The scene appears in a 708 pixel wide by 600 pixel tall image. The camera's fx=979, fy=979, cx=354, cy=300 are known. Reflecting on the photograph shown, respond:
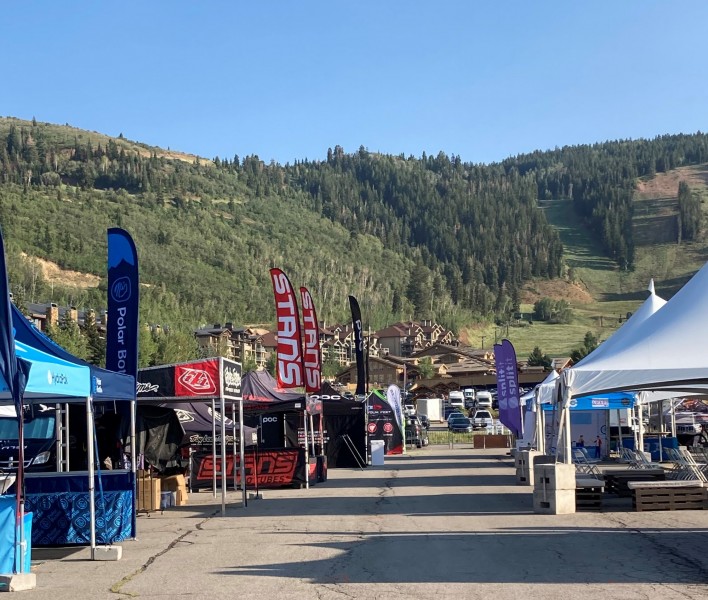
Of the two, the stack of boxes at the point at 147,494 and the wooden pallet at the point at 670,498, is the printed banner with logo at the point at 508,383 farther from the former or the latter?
the stack of boxes at the point at 147,494

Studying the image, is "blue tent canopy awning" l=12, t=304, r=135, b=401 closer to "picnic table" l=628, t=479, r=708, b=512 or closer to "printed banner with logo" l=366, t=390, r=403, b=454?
"picnic table" l=628, t=479, r=708, b=512

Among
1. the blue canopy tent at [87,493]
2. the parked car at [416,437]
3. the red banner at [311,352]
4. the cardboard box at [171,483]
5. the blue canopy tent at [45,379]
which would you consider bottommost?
the parked car at [416,437]

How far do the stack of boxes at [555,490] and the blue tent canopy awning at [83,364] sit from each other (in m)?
7.06

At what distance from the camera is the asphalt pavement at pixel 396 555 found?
924cm

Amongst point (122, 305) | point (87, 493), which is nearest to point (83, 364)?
point (87, 493)

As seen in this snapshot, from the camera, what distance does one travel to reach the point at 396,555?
11.6 m

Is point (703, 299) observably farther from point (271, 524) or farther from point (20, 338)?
point (20, 338)

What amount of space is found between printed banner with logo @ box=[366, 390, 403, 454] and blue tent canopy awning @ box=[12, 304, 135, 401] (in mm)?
25892

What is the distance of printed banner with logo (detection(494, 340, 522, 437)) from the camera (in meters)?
30.1

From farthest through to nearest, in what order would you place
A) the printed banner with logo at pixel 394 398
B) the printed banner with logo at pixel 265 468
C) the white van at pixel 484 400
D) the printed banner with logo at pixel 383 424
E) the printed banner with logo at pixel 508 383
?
1. the white van at pixel 484 400
2. the printed banner with logo at pixel 383 424
3. the printed banner with logo at pixel 394 398
4. the printed banner with logo at pixel 508 383
5. the printed banner with logo at pixel 265 468

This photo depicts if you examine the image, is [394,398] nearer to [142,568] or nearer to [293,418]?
[293,418]

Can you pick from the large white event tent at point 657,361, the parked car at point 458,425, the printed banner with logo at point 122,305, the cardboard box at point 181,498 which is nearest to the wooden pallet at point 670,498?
the large white event tent at point 657,361

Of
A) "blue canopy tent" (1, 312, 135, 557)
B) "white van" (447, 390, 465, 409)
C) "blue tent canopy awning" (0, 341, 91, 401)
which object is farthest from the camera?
"white van" (447, 390, 465, 409)

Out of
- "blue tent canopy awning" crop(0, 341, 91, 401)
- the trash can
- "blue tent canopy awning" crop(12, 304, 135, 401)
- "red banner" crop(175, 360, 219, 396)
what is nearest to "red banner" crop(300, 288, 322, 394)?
"red banner" crop(175, 360, 219, 396)
